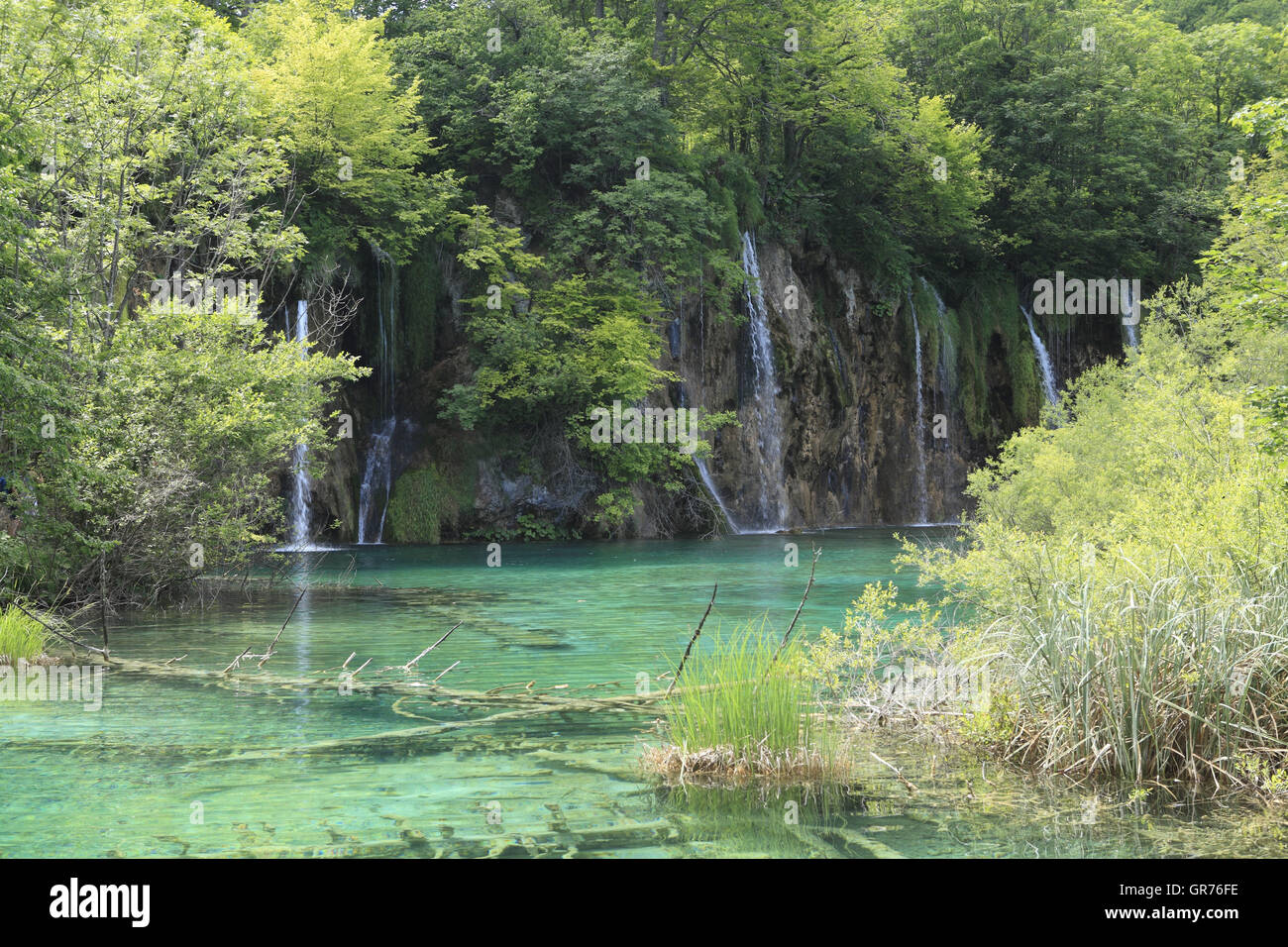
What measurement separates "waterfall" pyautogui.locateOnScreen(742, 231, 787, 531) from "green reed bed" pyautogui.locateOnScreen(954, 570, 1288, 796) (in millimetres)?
26403

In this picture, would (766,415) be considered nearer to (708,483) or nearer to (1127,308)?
(708,483)

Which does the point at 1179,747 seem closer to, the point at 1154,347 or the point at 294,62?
the point at 1154,347

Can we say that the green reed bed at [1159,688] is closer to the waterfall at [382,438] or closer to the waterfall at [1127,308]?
the waterfall at [382,438]

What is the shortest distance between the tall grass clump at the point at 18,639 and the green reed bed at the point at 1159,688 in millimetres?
8852

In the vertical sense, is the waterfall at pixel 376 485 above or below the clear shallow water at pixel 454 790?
above

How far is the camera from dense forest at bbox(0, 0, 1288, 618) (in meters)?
13.2

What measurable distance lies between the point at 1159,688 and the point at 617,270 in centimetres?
2443

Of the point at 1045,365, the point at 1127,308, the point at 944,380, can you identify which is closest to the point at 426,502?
the point at 944,380

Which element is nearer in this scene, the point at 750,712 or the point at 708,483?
the point at 750,712

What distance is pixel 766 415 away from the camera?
34.3m

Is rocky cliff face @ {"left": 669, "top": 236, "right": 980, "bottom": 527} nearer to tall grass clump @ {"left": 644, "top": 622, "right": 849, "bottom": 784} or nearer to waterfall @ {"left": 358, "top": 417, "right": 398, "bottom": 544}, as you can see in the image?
waterfall @ {"left": 358, "top": 417, "right": 398, "bottom": 544}

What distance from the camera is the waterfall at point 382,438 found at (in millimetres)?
28375

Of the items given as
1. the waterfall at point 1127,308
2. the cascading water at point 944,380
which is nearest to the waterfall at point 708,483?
the cascading water at point 944,380

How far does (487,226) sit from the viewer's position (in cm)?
2944
